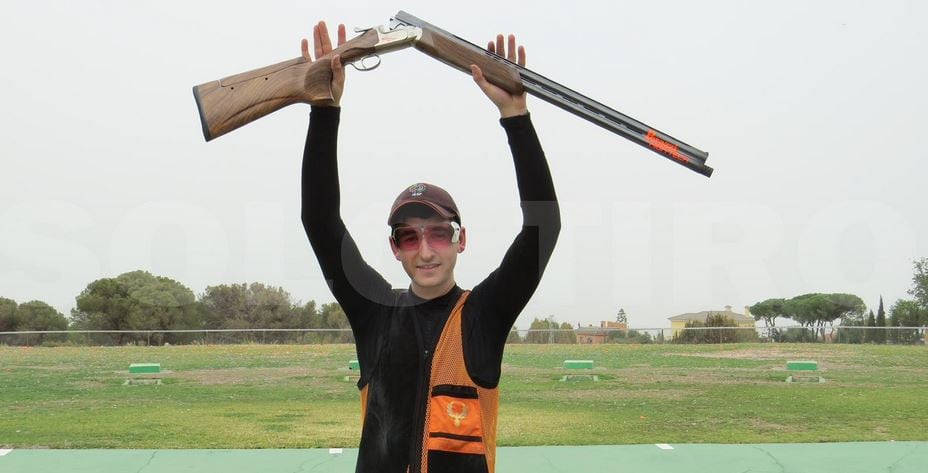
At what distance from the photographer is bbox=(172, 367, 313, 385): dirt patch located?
50.5 feet

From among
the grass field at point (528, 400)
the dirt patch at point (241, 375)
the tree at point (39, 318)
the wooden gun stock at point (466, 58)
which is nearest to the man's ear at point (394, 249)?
the wooden gun stock at point (466, 58)

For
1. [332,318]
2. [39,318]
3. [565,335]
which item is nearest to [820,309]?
[565,335]

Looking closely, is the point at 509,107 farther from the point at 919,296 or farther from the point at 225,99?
the point at 919,296

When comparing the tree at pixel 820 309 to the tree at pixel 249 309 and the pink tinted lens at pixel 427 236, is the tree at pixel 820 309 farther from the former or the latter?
the pink tinted lens at pixel 427 236

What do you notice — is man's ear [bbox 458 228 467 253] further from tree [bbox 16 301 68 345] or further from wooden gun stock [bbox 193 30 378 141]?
tree [bbox 16 301 68 345]

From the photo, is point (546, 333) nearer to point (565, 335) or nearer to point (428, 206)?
point (565, 335)

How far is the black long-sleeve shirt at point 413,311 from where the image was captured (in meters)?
2.38

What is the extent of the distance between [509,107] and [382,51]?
50 cm

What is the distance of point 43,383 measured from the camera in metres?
14.9

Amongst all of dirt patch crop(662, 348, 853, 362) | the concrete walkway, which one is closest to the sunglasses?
the concrete walkway

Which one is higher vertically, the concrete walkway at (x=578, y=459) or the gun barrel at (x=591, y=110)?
the gun barrel at (x=591, y=110)

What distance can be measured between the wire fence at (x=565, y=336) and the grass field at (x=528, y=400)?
221 cm

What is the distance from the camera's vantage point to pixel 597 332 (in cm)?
2314

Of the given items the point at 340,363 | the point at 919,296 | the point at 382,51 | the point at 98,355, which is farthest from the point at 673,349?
the point at 919,296
